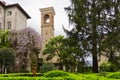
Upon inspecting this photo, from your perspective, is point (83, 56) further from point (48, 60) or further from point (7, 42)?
point (48, 60)

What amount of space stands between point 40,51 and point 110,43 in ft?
59.5

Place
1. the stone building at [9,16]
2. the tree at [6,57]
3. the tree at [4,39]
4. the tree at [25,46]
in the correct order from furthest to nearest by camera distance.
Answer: the stone building at [9,16], the tree at [25,46], the tree at [4,39], the tree at [6,57]

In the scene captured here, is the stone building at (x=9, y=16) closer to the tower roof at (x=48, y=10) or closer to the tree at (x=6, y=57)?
the tower roof at (x=48, y=10)

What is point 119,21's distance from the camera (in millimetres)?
29172

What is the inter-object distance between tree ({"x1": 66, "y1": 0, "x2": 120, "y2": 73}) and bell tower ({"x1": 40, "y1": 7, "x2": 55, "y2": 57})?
60.6 ft

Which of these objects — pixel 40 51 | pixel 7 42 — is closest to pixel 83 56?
pixel 7 42

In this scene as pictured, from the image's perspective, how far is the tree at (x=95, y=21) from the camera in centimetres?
2908

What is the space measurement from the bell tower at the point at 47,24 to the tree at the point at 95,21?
18.5 meters

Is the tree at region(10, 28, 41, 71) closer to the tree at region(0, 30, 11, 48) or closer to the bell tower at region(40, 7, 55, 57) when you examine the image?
the tree at region(0, 30, 11, 48)

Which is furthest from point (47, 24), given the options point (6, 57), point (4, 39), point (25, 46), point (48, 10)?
point (6, 57)

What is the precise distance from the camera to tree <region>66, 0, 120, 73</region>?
29078mm

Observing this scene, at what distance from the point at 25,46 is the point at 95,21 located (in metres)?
13.9

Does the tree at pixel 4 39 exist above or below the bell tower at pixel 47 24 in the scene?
below

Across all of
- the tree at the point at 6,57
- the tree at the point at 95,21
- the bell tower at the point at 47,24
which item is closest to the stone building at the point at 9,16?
the bell tower at the point at 47,24
